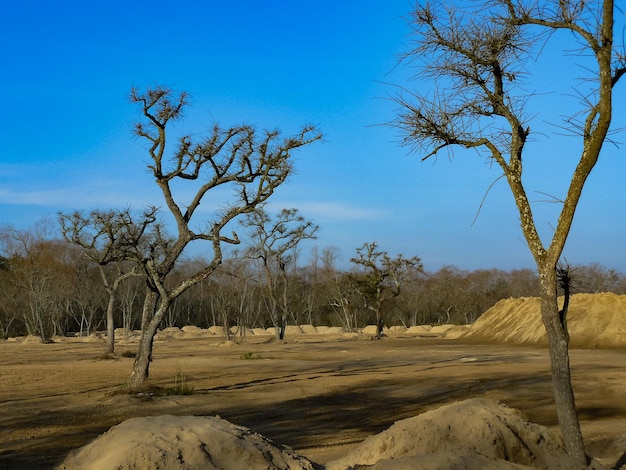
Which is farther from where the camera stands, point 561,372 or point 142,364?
point 142,364

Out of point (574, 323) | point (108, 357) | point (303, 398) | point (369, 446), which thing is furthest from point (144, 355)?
point (574, 323)

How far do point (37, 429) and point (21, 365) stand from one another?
53.7 feet

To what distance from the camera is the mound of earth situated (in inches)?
1486

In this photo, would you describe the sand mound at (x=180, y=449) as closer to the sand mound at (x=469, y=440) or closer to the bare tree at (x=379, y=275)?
the sand mound at (x=469, y=440)

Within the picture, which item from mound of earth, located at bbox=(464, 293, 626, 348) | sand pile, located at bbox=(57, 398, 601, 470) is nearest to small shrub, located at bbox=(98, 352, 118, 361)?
sand pile, located at bbox=(57, 398, 601, 470)

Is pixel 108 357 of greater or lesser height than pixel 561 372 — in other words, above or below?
below

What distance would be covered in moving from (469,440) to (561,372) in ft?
4.11

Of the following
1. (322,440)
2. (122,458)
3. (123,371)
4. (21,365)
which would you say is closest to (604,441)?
(322,440)

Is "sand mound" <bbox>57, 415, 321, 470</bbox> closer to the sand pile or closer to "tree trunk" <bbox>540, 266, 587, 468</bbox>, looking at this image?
the sand pile

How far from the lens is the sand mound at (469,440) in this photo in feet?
22.9

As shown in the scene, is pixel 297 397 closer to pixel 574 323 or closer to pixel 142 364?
pixel 142 364

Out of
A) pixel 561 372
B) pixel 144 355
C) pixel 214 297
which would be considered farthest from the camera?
pixel 214 297

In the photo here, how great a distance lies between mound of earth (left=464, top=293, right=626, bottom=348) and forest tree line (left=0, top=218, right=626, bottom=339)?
23.5 feet

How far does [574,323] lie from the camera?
40531 mm
